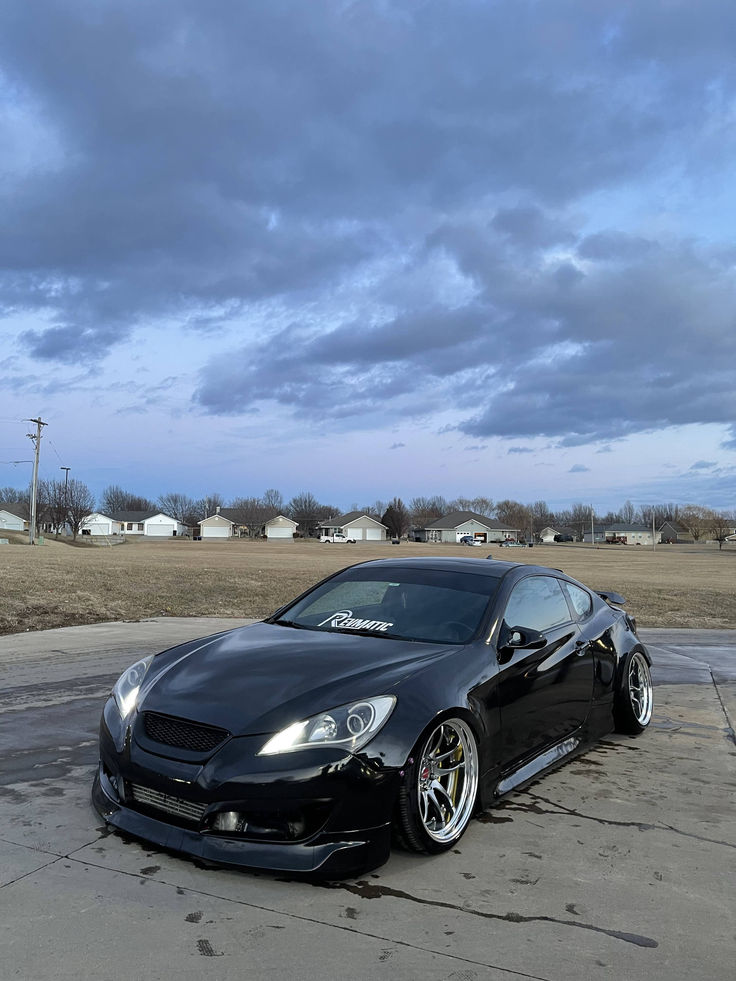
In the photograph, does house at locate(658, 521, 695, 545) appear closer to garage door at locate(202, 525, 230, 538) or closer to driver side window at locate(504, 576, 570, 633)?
garage door at locate(202, 525, 230, 538)

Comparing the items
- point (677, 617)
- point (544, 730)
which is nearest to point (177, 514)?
point (677, 617)

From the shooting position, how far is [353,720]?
11.4 feet

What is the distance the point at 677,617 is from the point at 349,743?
14.7 meters

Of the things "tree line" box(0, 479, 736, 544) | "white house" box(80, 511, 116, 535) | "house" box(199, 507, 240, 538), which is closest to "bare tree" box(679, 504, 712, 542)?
"tree line" box(0, 479, 736, 544)

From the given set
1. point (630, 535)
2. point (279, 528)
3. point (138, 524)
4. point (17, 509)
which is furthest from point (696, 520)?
point (17, 509)

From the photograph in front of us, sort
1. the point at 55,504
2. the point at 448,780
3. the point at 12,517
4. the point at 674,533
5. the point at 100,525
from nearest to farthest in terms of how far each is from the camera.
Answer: the point at 448,780
the point at 55,504
the point at 12,517
the point at 100,525
the point at 674,533

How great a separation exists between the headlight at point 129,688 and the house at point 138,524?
139 m

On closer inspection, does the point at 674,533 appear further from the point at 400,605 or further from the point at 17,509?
the point at 400,605

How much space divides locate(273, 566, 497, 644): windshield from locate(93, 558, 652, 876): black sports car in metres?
0.01

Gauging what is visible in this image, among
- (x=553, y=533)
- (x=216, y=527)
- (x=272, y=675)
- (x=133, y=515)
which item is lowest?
(x=272, y=675)

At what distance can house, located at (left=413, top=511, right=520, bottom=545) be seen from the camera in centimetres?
14162

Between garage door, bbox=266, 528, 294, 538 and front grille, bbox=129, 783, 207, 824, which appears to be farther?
garage door, bbox=266, 528, 294, 538

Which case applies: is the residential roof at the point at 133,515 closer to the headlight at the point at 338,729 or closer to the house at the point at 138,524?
the house at the point at 138,524

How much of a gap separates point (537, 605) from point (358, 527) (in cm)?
13109
